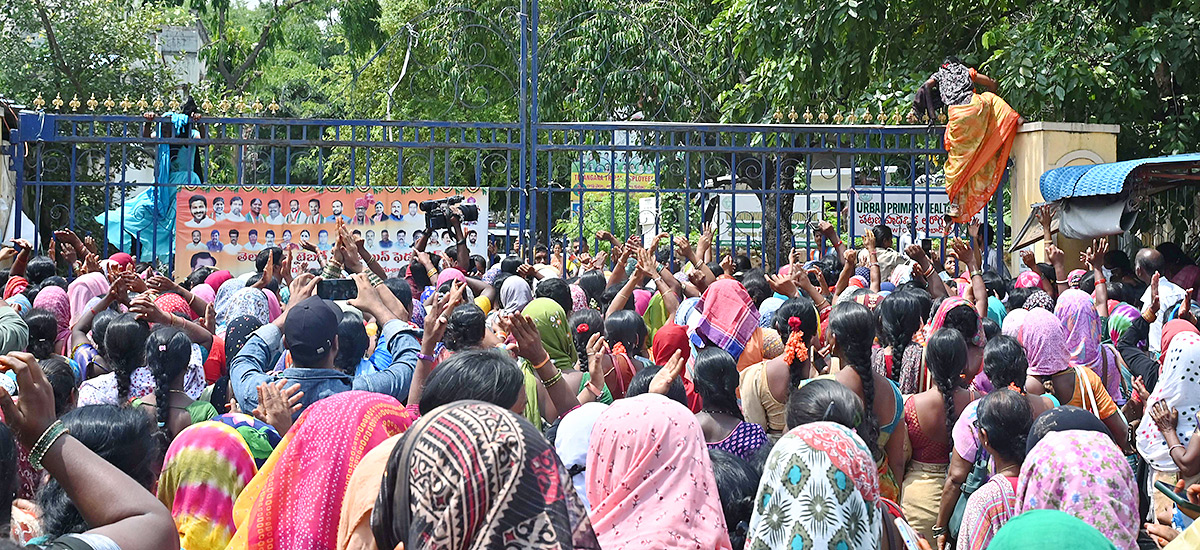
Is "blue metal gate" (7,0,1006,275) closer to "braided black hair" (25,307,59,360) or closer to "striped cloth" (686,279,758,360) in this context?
"striped cloth" (686,279,758,360)

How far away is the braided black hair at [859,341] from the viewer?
4.60m

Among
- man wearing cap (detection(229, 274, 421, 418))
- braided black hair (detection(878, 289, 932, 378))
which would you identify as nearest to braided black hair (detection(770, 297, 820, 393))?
braided black hair (detection(878, 289, 932, 378))

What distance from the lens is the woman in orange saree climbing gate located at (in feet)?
31.9

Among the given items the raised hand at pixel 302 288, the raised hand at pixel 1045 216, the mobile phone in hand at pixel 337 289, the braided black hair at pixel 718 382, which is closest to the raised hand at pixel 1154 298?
the raised hand at pixel 1045 216

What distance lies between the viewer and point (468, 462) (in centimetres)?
217

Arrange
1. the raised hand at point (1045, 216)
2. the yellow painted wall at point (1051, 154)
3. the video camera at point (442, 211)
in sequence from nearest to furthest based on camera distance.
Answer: the raised hand at point (1045, 216) < the video camera at point (442, 211) < the yellow painted wall at point (1051, 154)

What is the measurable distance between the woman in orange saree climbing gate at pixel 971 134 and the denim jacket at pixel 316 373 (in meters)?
6.11

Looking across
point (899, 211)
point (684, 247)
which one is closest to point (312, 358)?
point (684, 247)

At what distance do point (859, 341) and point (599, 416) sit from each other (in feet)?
5.75

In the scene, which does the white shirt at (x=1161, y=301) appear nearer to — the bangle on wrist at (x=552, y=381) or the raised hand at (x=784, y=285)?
the raised hand at (x=784, y=285)

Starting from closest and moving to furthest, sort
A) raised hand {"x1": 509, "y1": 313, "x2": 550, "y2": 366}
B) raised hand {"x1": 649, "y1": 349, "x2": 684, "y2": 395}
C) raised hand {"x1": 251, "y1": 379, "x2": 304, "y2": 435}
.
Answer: raised hand {"x1": 251, "y1": 379, "x2": 304, "y2": 435} < raised hand {"x1": 649, "y1": 349, "x2": 684, "y2": 395} < raised hand {"x1": 509, "y1": 313, "x2": 550, "y2": 366}

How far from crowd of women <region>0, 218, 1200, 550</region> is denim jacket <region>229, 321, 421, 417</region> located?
0.05ft

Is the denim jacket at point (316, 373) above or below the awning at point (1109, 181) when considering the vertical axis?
below

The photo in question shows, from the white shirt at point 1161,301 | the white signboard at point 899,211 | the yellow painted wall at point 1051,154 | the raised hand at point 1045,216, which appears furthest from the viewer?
the white signboard at point 899,211
